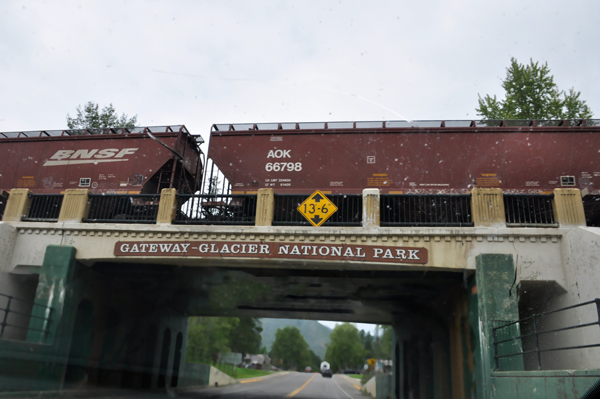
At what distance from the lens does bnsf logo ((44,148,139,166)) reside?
1641 centimetres

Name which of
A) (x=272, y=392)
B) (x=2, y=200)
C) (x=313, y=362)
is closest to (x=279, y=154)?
(x=2, y=200)

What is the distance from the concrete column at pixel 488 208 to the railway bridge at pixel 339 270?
0.03m

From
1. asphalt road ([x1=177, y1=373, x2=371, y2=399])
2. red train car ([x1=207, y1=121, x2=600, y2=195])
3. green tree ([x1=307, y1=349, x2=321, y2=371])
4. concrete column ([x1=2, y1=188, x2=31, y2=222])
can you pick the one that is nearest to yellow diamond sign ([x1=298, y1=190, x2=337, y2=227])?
red train car ([x1=207, y1=121, x2=600, y2=195])

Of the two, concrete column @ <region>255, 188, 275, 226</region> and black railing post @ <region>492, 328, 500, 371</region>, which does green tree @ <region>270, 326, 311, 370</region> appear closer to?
concrete column @ <region>255, 188, 275, 226</region>

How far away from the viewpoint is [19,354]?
10.1m

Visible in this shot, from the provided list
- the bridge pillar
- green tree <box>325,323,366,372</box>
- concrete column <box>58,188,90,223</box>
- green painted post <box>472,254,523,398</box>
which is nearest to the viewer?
green painted post <box>472,254,523,398</box>

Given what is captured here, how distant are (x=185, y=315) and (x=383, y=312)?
1019cm

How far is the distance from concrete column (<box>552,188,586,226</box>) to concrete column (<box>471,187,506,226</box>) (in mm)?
1275

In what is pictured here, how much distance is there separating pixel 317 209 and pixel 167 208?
4.27 m

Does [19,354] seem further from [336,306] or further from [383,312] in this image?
[383,312]

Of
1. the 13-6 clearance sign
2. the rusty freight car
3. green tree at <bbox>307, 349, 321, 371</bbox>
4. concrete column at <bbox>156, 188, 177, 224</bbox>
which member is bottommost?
green tree at <bbox>307, 349, 321, 371</bbox>

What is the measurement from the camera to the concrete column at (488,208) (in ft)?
34.7

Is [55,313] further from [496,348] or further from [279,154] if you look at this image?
[496,348]

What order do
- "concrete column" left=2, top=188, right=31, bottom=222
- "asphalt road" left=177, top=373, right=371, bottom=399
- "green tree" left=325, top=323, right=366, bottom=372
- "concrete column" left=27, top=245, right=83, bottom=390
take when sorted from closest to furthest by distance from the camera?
"concrete column" left=27, top=245, right=83, bottom=390, "concrete column" left=2, top=188, right=31, bottom=222, "asphalt road" left=177, top=373, right=371, bottom=399, "green tree" left=325, top=323, right=366, bottom=372
